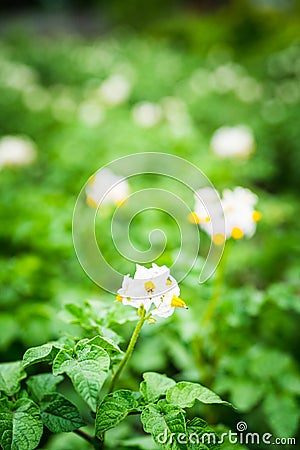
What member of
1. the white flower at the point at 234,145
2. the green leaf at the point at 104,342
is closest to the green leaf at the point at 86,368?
the green leaf at the point at 104,342

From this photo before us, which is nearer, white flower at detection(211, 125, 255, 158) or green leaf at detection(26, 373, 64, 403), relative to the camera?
green leaf at detection(26, 373, 64, 403)

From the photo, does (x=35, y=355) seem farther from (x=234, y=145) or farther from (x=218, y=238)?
(x=234, y=145)

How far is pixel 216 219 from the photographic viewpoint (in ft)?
5.24

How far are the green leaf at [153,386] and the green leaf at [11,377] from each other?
298 mm

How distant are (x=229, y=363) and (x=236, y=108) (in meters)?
3.36

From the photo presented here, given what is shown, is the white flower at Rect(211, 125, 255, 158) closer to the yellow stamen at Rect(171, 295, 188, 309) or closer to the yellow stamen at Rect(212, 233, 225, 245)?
the yellow stamen at Rect(212, 233, 225, 245)

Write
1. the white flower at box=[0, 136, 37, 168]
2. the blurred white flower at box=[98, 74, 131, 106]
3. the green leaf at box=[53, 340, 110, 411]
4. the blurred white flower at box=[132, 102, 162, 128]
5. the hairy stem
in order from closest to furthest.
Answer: the green leaf at box=[53, 340, 110, 411] < the hairy stem < the white flower at box=[0, 136, 37, 168] < the blurred white flower at box=[132, 102, 162, 128] < the blurred white flower at box=[98, 74, 131, 106]

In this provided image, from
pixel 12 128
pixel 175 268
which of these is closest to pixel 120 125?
pixel 12 128

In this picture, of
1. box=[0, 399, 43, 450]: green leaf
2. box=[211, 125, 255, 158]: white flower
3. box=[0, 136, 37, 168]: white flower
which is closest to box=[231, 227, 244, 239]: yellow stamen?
box=[0, 399, 43, 450]: green leaf

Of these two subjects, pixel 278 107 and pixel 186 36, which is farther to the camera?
pixel 186 36

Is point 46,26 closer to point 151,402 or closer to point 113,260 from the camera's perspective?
point 113,260

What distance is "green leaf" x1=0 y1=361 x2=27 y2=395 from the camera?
111 cm

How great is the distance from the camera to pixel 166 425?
3.08 ft

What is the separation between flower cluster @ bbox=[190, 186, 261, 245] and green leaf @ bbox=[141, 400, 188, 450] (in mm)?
683
